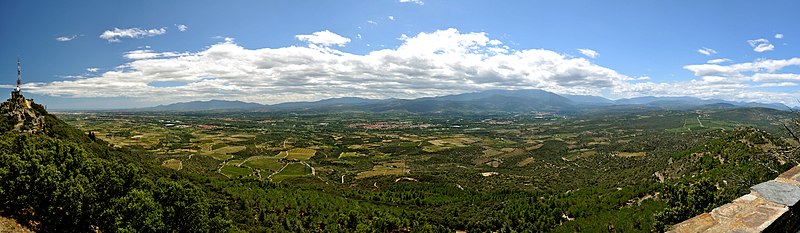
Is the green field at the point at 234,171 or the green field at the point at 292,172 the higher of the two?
the green field at the point at 234,171

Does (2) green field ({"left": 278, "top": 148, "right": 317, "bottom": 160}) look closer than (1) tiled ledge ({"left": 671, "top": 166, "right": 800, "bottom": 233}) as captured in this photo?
No

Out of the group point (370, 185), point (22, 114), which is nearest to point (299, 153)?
point (370, 185)

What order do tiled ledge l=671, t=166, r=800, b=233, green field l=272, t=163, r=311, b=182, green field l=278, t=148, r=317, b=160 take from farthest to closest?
green field l=278, t=148, r=317, b=160
green field l=272, t=163, r=311, b=182
tiled ledge l=671, t=166, r=800, b=233

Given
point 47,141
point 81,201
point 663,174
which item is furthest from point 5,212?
point 663,174

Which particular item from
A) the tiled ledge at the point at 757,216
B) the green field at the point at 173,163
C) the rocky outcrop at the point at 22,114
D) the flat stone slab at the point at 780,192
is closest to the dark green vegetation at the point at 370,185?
the green field at the point at 173,163

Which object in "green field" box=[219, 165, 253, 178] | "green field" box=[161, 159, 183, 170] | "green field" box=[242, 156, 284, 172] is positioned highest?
"green field" box=[161, 159, 183, 170]

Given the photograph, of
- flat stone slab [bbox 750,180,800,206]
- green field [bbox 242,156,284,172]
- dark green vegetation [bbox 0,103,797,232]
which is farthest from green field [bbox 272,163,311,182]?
flat stone slab [bbox 750,180,800,206]

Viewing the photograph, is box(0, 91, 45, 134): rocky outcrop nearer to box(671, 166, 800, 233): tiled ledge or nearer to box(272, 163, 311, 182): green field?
box(272, 163, 311, 182): green field

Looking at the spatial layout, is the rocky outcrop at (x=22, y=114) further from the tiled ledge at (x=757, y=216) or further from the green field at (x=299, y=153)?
the green field at (x=299, y=153)
